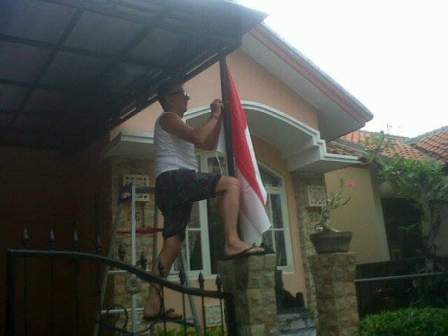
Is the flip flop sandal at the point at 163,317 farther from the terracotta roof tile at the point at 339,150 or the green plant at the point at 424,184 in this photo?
the green plant at the point at 424,184

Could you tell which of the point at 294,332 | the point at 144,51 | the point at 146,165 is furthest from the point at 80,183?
the point at 294,332

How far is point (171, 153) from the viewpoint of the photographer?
384 centimetres

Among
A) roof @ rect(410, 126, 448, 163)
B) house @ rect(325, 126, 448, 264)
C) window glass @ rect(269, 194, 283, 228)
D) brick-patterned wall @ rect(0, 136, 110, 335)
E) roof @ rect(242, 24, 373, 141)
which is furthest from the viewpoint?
house @ rect(325, 126, 448, 264)

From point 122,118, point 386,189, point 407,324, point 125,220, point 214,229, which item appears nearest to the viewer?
point 122,118

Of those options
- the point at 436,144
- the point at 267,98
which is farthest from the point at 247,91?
the point at 436,144

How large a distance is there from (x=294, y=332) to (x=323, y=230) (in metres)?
2.81

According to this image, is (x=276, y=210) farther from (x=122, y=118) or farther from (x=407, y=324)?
(x=122, y=118)

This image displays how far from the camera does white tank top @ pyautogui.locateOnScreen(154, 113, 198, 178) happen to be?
3.81 m

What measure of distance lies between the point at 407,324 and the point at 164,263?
179 inches

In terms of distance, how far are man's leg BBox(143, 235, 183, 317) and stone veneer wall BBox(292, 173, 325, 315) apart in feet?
15.9

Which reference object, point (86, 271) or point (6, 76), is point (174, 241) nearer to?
point (6, 76)

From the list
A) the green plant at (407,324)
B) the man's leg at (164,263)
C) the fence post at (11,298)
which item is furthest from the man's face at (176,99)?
the green plant at (407,324)

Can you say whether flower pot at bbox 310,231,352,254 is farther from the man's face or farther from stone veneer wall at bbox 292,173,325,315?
stone veneer wall at bbox 292,173,325,315

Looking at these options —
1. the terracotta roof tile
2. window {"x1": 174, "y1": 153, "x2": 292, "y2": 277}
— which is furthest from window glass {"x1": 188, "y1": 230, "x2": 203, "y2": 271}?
the terracotta roof tile
